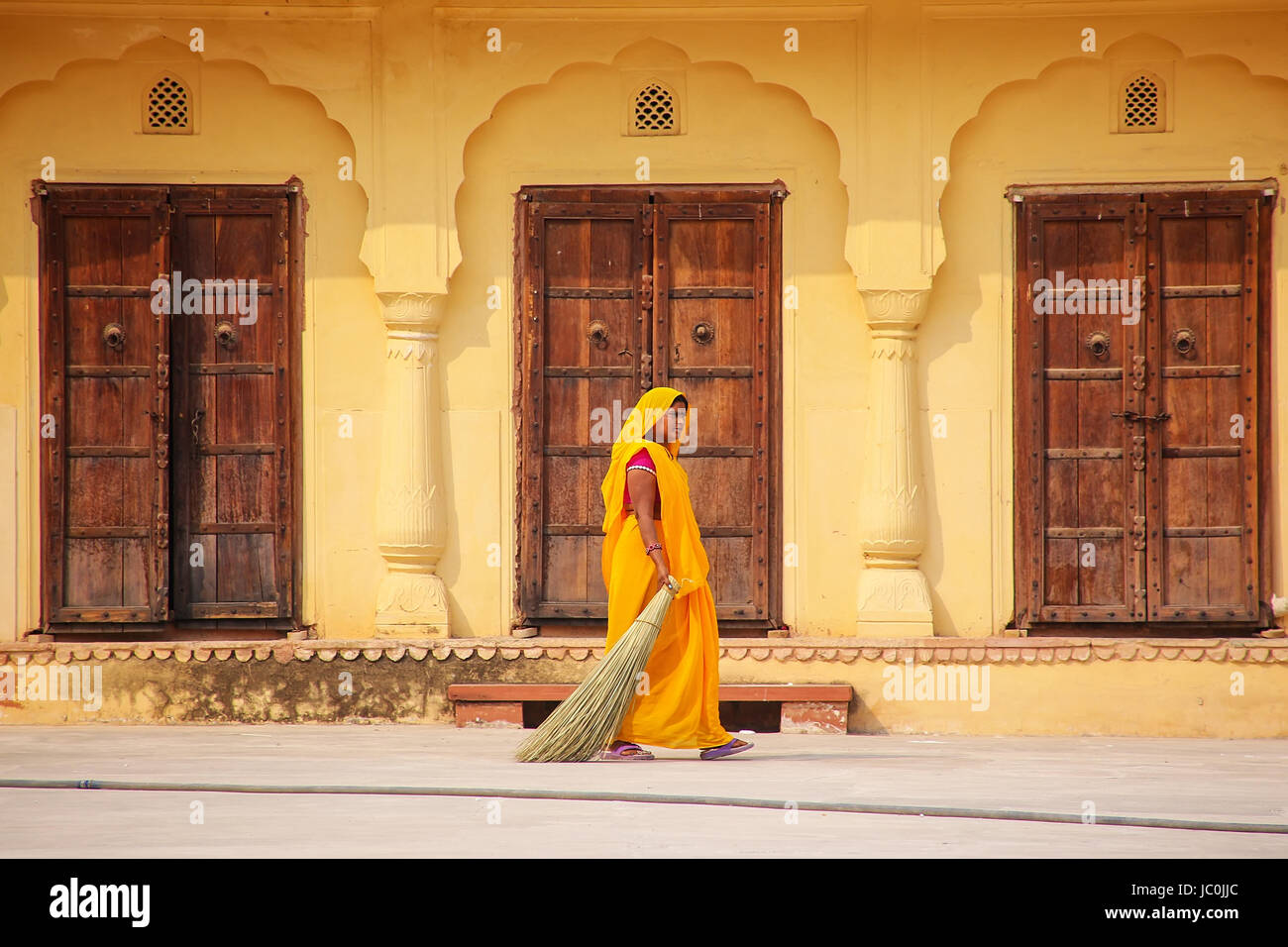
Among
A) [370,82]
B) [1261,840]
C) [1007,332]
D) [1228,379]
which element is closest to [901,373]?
[1007,332]

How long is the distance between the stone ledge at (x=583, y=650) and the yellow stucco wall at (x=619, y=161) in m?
0.34

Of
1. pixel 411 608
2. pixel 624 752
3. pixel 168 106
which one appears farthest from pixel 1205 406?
pixel 168 106

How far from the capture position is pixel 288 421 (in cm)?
844

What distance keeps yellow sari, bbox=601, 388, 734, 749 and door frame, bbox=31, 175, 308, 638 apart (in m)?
2.51

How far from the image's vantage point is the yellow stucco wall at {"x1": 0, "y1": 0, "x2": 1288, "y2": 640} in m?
8.36

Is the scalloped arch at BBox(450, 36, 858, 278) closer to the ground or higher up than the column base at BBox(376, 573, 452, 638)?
higher up

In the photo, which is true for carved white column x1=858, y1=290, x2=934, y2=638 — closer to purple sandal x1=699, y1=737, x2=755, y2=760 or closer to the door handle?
the door handle

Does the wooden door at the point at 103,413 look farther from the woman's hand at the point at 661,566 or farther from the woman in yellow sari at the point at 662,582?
the woman's hand at the point at 661,566

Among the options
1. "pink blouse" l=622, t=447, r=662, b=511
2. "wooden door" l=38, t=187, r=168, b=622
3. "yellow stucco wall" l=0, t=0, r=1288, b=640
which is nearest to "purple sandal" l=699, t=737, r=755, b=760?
"pink blouse" l=622, t=447, r=662, b=511

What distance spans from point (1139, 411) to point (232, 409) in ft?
16.1

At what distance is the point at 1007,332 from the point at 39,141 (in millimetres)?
5386

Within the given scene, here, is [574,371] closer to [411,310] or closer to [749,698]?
[411,310]

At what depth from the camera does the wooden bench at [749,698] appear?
7930mm

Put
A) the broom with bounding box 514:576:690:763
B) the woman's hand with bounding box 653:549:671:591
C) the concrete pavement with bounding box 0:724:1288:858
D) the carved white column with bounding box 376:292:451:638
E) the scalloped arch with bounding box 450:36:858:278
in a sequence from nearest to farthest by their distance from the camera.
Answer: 1. the concrete pavement with bounding box 0:724:1288:858
2. the broom with bounding box 514:576:690:763
3. the woman's hand with bounding box 653:549:671:591
4. the carved white column with bounding box 376:292:451:638
5. the scalloped arch with bounding box 450:36:858:278
